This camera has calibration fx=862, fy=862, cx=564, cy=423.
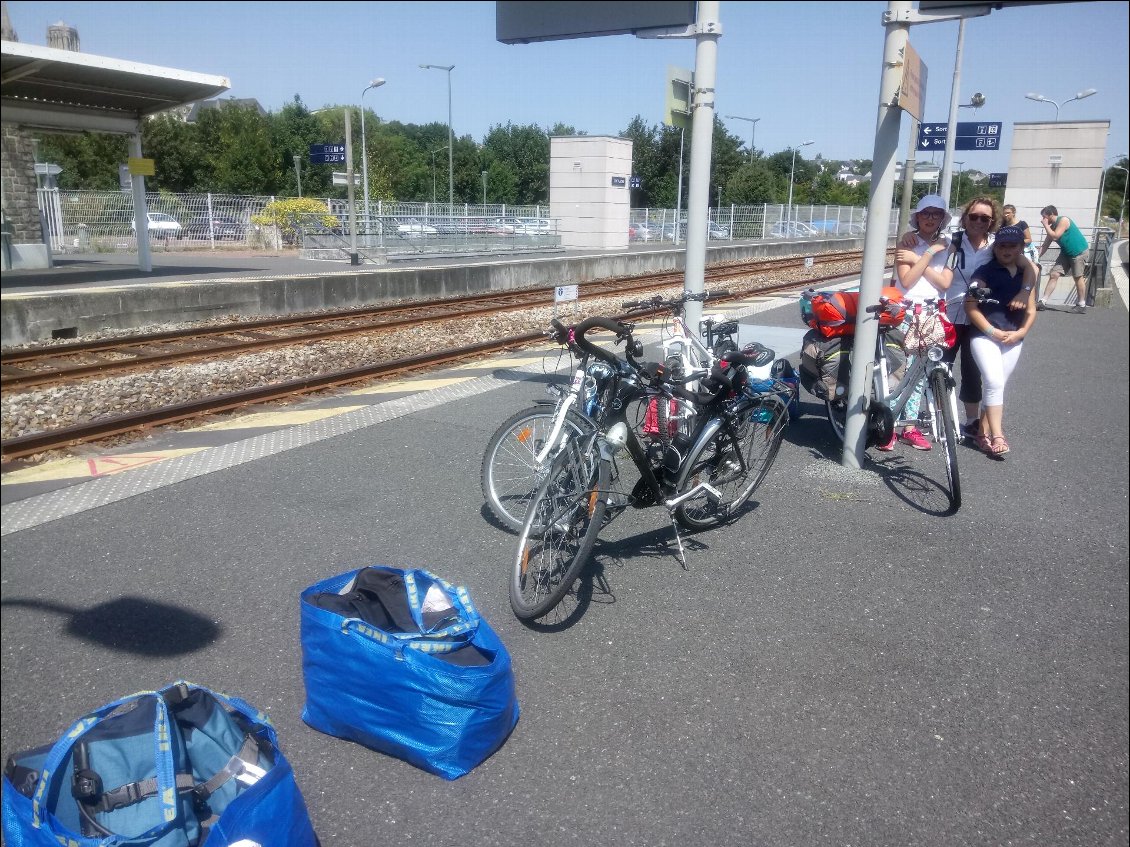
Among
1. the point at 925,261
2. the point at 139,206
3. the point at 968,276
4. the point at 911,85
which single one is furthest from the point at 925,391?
the point at 139,206

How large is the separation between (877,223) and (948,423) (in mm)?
1419

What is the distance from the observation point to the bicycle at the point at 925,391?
5184 mm

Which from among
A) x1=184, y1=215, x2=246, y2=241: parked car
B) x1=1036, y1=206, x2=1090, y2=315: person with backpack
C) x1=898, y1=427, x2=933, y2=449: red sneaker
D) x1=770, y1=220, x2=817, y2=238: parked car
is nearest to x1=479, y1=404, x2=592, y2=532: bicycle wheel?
x1=898, y1=427, x2=933, y2=449: red sneaker

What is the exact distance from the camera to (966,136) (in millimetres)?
16078

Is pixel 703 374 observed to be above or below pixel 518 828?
above

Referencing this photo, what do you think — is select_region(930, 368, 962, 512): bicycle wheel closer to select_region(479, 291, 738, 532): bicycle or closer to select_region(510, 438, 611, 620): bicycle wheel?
select_region(479, 291, 738, 532): bicycle

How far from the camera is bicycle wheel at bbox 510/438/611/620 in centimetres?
365

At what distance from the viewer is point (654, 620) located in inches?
150

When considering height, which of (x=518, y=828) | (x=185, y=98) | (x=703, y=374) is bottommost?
(x=518, y=828)

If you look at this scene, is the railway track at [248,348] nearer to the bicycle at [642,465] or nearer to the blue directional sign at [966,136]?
the bicycle at [642,465]

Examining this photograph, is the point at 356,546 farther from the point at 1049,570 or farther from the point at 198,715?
the point at 1049,570

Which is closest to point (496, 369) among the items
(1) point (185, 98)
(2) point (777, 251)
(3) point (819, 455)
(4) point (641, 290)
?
(3) point (819, 455)

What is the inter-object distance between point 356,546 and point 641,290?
1544 centimetres

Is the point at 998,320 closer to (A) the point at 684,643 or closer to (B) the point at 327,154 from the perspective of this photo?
(A) the point at 684,643
